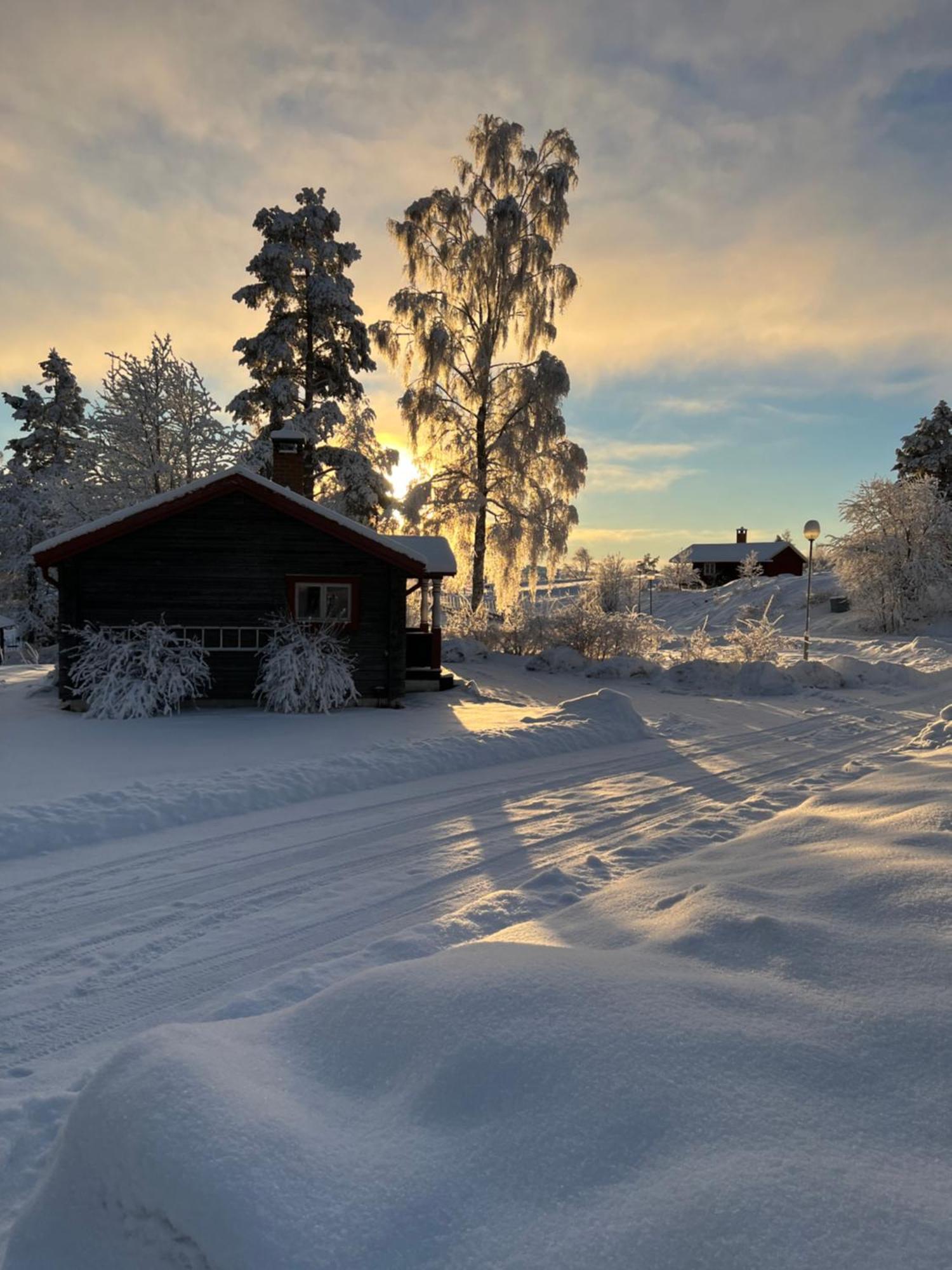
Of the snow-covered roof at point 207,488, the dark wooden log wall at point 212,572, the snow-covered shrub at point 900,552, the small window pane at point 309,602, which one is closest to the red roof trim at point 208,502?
the snow-covered roof at point 207,488

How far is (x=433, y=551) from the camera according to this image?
732 inches

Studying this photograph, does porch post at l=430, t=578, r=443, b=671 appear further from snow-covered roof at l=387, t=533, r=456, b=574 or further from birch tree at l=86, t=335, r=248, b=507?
birch tree at l=86, t=335, r=248, b=507

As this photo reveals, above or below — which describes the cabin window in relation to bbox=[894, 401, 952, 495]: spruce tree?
below

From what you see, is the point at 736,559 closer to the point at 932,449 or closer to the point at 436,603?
the point at 932,449

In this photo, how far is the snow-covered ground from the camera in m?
2.06

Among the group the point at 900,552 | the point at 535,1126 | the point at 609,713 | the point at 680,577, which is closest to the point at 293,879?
the point at 535,1126

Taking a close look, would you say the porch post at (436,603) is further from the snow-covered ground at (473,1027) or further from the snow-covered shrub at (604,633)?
the snow-covered ground at (473,1027)

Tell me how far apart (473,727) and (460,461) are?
1465 centimetres

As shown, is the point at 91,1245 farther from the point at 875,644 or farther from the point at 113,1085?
the point at 875,644

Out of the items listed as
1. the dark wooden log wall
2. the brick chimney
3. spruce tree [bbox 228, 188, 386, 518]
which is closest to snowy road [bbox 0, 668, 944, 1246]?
the dark wooden log wall

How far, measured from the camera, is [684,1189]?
2.08 m

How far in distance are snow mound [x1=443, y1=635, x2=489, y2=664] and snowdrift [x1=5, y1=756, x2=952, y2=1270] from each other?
17.8m

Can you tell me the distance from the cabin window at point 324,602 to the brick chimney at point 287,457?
2.95 metres

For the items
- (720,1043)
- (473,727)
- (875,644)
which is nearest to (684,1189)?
(720,1043)
